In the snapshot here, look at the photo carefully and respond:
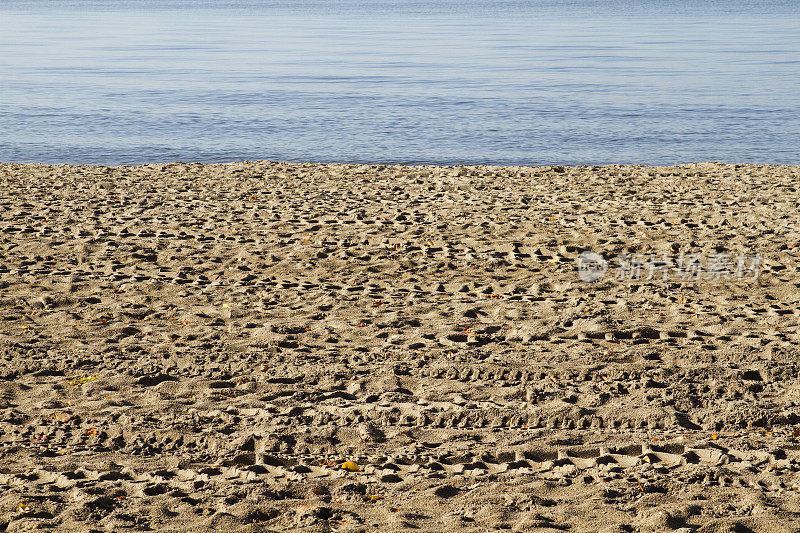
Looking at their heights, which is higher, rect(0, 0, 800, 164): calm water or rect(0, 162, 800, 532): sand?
rect(0, 0, 800, 164): calm water

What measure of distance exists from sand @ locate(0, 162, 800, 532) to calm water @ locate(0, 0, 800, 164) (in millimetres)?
8829

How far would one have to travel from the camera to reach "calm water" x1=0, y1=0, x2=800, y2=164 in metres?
19.5

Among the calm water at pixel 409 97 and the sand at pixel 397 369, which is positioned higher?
the calm water at pixel 409 97

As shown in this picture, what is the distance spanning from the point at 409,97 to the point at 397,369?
911 inches

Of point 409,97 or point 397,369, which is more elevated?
point 409,97

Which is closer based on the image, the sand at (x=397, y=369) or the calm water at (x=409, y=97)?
the sand at (x=397, y=369)

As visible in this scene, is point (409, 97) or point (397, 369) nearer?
point (397, 369)

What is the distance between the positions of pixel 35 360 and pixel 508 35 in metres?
53.3

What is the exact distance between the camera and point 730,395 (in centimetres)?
520

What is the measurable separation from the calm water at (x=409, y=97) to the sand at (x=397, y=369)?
8.83 m

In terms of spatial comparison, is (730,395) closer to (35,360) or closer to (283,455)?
(283,455)

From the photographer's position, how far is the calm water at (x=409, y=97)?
19.5 meters

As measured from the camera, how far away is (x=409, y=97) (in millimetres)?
27719

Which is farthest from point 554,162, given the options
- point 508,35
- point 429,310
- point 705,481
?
point 508,35
